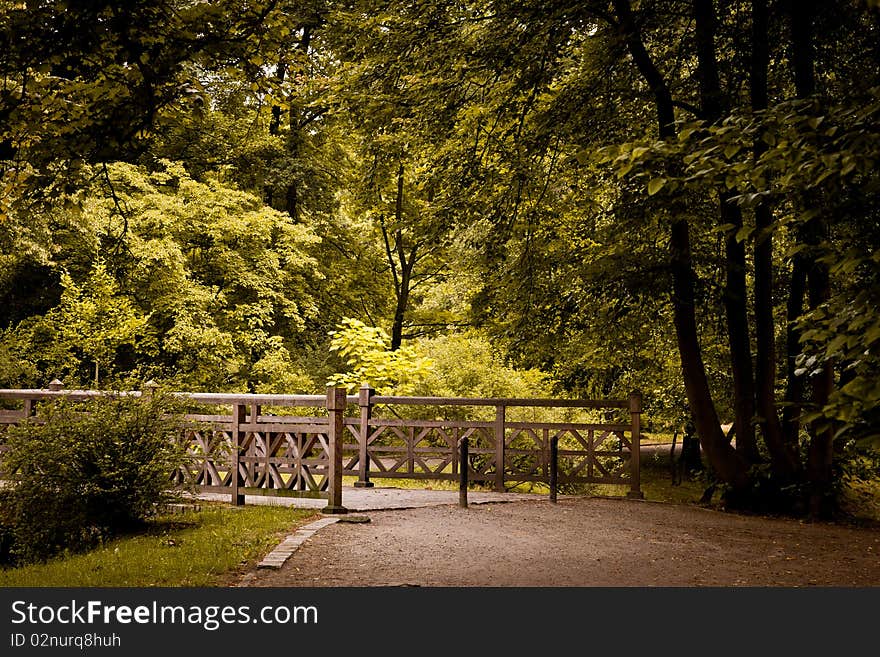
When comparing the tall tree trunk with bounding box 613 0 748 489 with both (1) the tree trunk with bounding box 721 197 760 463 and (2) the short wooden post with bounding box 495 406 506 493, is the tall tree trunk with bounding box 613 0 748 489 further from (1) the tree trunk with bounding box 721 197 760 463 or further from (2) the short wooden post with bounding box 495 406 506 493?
(2) the short wooden post with bounding box 495 406 506 493

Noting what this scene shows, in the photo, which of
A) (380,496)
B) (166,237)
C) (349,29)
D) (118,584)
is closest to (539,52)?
(349,29)

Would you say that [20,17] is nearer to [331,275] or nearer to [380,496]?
[380,496]

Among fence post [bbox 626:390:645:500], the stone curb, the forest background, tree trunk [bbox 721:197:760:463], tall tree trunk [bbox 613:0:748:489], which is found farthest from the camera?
fence post [bbox 626:390:645:500]

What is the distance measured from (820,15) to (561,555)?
7.65 metres

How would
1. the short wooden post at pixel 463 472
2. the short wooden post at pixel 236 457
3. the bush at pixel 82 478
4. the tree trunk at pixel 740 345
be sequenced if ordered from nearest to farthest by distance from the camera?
the bush at pixel 82 478
the short wooden post at pixel 463 472
the short wooden post at pixel 236 457
the tree trunk at pixel 740 345

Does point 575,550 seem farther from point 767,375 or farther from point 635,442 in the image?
point 767,375

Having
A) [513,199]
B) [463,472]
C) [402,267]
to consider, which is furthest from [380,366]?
[402,267]

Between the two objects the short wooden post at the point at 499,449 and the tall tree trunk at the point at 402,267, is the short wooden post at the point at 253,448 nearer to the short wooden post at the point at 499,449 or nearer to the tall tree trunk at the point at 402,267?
the short wooden post at the point at 499,449

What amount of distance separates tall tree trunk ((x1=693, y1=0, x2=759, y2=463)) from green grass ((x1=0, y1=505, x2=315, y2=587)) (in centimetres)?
623

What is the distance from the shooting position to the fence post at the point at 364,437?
1265 cm

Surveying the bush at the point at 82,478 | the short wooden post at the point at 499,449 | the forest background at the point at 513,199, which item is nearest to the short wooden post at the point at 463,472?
the short wooden post at the point at 499,449

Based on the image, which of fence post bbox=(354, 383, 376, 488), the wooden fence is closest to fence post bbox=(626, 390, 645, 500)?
the wooden fence

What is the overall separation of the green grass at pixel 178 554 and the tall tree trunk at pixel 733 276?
245 inches

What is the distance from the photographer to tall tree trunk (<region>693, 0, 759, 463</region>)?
10766 millimetres
